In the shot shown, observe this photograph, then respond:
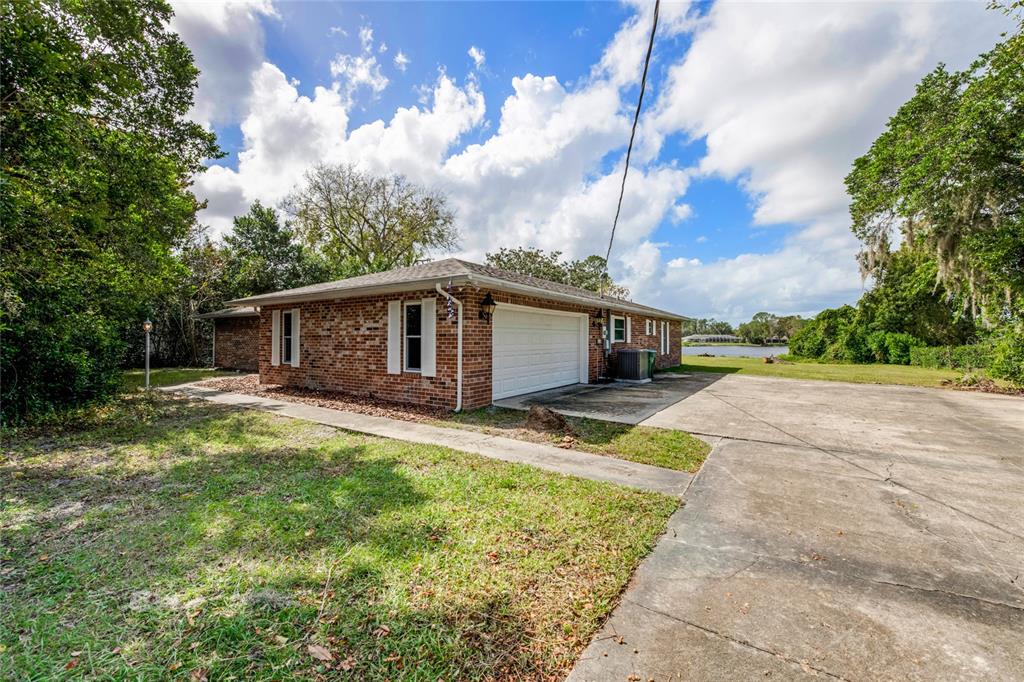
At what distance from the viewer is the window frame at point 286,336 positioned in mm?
10945

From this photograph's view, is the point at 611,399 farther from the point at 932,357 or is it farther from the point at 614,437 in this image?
the point at 932,357

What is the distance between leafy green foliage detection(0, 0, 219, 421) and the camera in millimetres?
4562

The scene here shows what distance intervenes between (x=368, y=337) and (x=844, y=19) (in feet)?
32.5

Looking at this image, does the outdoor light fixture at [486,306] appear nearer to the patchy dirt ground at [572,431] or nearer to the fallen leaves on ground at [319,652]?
the patchy dirt ground at [572,431]

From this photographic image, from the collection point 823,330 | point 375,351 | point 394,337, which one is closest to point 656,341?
point 394,337

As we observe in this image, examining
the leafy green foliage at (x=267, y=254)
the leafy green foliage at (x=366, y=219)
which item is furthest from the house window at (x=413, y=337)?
the leafy green foliage at (x=366, y=219)

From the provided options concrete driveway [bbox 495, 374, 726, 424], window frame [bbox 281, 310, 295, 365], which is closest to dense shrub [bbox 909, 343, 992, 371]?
concrete driveway [bbox 495, 374, 726, 424]

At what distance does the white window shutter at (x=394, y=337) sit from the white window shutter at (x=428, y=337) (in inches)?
25.4

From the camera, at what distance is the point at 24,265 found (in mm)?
5531

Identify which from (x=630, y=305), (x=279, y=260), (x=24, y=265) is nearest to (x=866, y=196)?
(x=630, y=305)

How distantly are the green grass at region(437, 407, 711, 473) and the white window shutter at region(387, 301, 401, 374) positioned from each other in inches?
79.5

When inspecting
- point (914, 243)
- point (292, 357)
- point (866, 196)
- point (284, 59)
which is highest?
point (284, 59)

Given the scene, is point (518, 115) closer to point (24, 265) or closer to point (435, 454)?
point (435, 454)

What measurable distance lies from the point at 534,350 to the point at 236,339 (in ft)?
44.8
